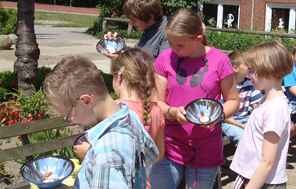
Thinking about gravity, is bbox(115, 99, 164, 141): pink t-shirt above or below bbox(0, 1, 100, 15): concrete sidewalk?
below

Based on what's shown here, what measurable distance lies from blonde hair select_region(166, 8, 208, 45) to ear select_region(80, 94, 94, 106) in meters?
0.96

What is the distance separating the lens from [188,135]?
2297 millimetres

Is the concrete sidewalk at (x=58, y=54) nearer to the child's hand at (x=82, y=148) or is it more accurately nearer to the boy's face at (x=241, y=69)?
the boy's face at (x=241, y=69)

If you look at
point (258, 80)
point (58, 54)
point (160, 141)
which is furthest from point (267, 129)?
point (58, 54)

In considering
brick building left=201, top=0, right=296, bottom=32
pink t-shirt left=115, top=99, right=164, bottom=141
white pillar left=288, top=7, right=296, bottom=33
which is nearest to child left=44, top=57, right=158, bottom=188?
pink t-shirt left=115, top=99, right=164, bottom=141

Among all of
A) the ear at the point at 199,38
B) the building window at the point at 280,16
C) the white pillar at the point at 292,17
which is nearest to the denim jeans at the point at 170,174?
the ear at the point at 199,38

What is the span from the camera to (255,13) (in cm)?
1587

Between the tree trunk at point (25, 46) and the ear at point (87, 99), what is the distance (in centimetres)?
453

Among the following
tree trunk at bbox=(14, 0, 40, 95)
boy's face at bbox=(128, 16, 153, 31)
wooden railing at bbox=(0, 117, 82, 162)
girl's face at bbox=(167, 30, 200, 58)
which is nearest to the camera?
girl's face at bbox=(167, 30, 200, 58)

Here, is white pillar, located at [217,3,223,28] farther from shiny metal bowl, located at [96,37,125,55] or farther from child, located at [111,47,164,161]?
child, located at [111,47,164,161]

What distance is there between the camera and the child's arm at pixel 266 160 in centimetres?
195

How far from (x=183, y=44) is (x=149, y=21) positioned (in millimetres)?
749

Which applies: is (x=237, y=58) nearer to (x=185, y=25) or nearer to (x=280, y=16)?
(x=185, y=25)

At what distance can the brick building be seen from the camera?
1499 centimetres
